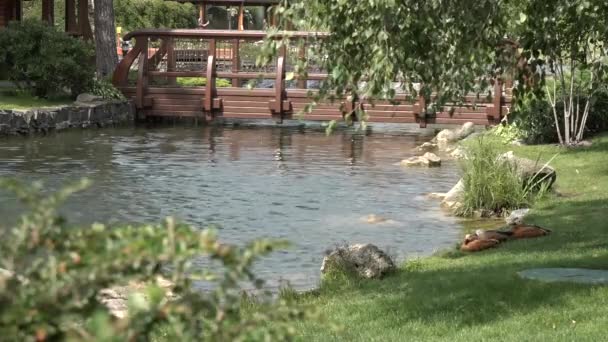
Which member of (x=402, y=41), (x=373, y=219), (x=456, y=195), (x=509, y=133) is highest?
(x=402, y=41)

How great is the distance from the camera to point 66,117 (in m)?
27.3

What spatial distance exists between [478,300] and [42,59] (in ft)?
73.0

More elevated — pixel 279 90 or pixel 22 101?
pixel 279 90

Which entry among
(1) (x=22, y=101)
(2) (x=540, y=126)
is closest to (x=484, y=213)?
(2) (x=540, y=126)

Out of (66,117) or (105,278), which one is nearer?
(105,278)

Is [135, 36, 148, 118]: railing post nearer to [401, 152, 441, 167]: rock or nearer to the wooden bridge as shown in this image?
the wooden bridge

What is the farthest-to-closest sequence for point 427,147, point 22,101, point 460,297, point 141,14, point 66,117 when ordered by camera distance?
1. point 141,14
2. point 22,101
3. point 66,117
4. point 427,147
5. point 460,297

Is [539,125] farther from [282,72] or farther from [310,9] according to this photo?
[310,9]

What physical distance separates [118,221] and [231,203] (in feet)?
7.65

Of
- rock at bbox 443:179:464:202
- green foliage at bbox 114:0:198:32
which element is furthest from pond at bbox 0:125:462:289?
green foliage at bbox 114:0:198:32

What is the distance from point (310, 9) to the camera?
271 inches

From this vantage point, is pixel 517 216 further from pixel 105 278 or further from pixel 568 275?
pixel 105 278

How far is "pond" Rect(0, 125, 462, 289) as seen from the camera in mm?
14133

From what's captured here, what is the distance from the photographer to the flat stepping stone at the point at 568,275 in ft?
26.9
